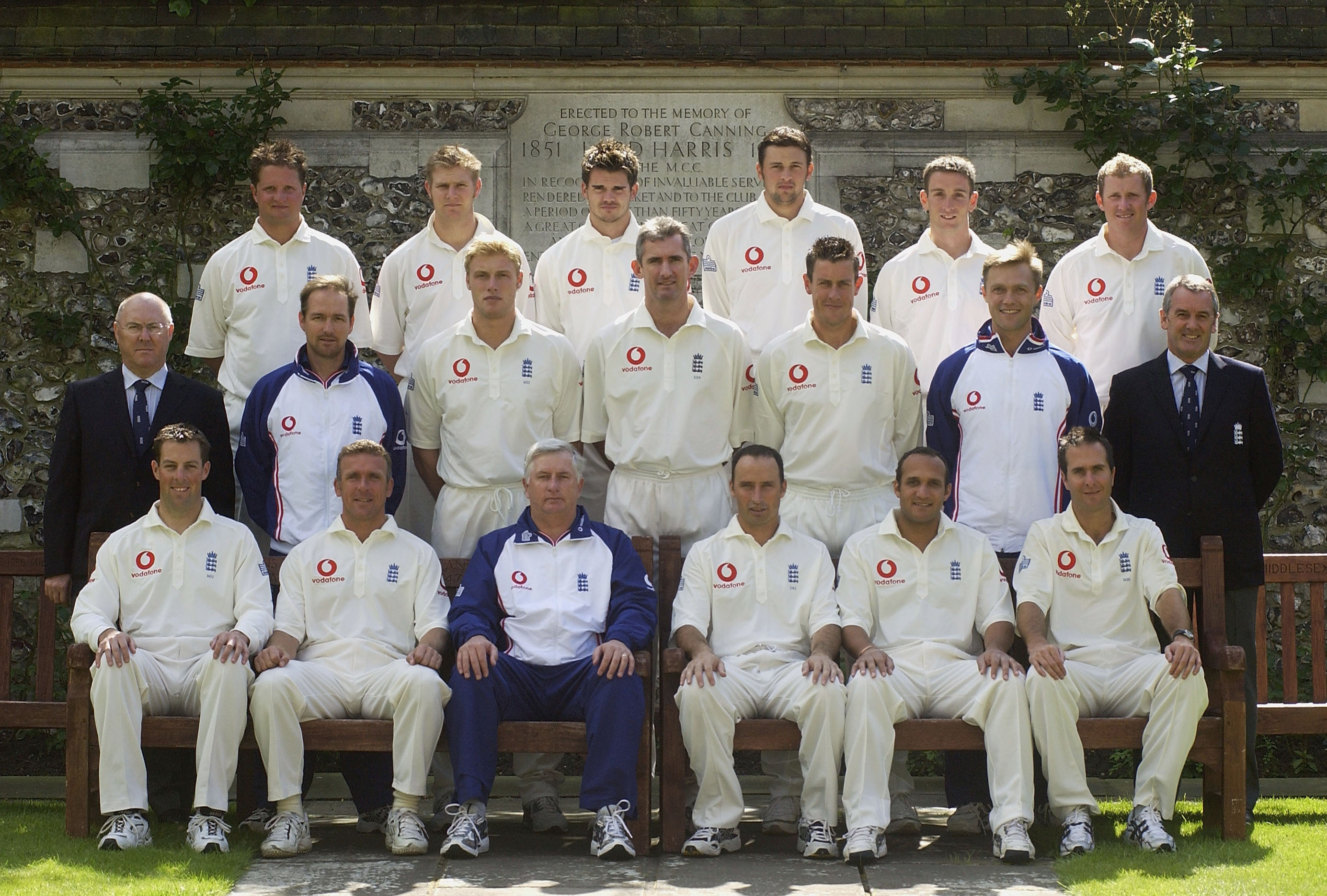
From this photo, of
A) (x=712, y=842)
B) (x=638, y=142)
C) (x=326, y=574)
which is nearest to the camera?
(x=712, y=842)

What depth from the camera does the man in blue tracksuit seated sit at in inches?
204

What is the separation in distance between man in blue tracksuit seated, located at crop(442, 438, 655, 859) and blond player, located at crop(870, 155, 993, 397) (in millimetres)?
1803

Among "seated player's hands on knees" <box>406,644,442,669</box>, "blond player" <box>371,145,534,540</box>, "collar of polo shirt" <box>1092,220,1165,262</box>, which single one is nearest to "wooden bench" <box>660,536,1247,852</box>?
"seated player's hands on knees" <box>406,644,442,669</box>

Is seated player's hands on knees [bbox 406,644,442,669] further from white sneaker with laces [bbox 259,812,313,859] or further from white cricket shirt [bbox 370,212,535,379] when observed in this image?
white cricket shirt [bbox 370,212,535,379]

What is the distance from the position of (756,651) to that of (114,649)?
2247mm

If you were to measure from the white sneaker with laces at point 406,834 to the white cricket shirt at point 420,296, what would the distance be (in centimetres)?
208

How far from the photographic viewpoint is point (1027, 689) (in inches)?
208

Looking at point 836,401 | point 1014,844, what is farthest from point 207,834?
point 836,401

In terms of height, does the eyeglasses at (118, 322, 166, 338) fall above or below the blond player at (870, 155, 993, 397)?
below

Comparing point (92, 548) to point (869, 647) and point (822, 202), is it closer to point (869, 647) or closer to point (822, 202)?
point (869, 647)

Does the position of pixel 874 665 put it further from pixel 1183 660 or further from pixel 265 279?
pixel 265 279

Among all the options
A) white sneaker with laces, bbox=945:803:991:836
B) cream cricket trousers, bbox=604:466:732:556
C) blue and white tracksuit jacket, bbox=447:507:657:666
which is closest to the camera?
blue and white tracksuit jacket, bbox=447:507:657:666

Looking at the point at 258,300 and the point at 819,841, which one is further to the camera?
the point at 258,300

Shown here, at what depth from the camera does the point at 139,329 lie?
19.8 feet
